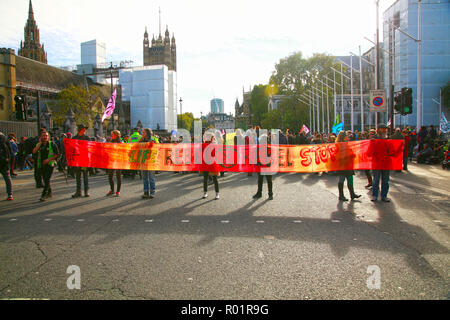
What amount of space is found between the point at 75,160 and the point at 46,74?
68.6 metres

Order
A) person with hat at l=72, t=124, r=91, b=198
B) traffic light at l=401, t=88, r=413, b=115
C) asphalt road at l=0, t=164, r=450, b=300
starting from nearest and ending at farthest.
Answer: asphalt road at l=0, t=164, r=450, b=300, person with hat at l=72, t=124, r=91, b=198, traffic light at l=401, t=88, r=413, b=115

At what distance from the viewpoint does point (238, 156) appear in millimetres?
11883

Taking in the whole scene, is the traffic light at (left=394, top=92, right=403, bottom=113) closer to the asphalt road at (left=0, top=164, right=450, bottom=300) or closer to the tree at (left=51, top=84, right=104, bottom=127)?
the asphalt road at (left=0, top=164, right=450, bottom=300)

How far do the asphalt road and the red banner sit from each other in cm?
114

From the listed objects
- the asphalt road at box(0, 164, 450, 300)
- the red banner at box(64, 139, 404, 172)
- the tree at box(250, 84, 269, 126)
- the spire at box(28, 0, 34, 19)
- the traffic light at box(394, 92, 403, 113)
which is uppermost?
the spire at box(28, 0, 34, 19)

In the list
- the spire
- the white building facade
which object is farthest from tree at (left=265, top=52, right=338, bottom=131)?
the spire

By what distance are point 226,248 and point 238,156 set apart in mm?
6357

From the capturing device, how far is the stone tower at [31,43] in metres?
90.4

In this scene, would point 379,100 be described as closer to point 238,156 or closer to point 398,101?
point 398,101

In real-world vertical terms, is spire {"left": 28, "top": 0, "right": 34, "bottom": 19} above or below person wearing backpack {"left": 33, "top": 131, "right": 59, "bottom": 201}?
above

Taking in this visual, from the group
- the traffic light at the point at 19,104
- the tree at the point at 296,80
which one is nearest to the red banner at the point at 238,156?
the traffic light at the point at 19,104

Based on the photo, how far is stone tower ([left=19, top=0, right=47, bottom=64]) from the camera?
297 feet
